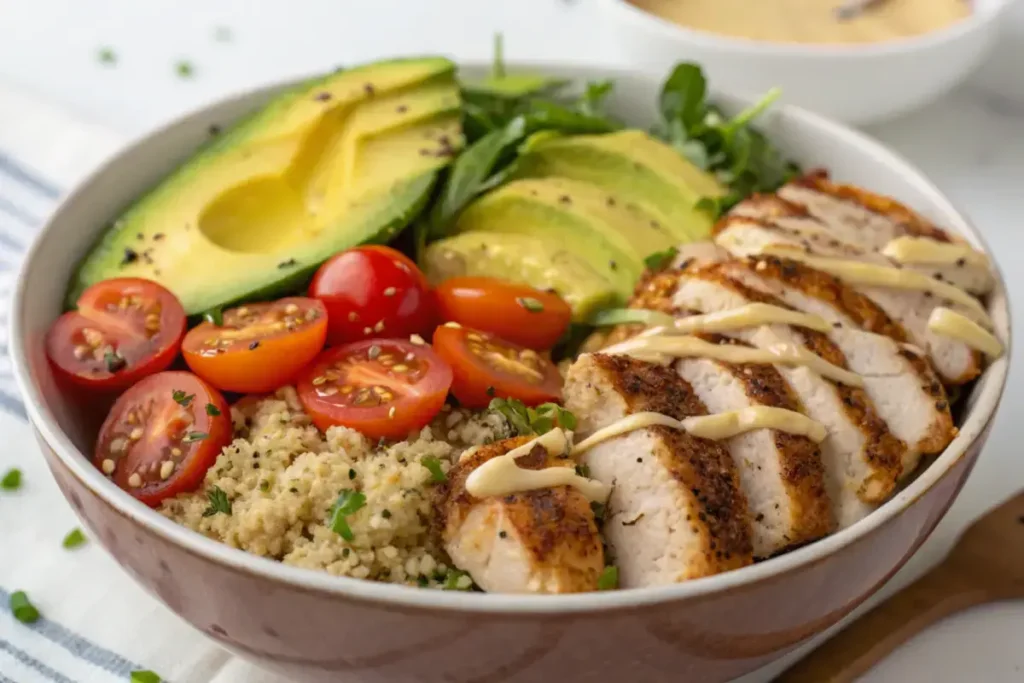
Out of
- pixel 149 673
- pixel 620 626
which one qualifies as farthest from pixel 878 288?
pixel 149 673

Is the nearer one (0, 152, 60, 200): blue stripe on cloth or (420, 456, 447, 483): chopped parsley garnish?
(420, 456, 447, 483): chopped parsley garnish

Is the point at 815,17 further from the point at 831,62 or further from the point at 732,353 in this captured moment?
the point at 732,353

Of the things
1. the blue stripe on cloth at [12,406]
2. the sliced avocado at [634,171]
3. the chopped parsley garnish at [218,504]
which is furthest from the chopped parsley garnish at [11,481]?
the sliced avocado at [634,171]

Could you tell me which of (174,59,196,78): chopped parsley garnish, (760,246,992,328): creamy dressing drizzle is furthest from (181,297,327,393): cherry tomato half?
(174,59,196,78): chopped parsley garnish

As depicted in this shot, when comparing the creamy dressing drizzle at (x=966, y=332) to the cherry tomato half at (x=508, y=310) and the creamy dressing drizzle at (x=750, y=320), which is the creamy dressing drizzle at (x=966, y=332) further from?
the cherry tomato half at (x=508, y=310)

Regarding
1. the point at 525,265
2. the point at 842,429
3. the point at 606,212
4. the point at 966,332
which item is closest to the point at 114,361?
the point at 525,265

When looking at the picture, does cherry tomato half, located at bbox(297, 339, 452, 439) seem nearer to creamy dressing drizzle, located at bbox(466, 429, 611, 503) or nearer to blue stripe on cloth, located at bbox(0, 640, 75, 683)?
creamy dressing drizzle, located at bbox(466, 429, 611, 503)
